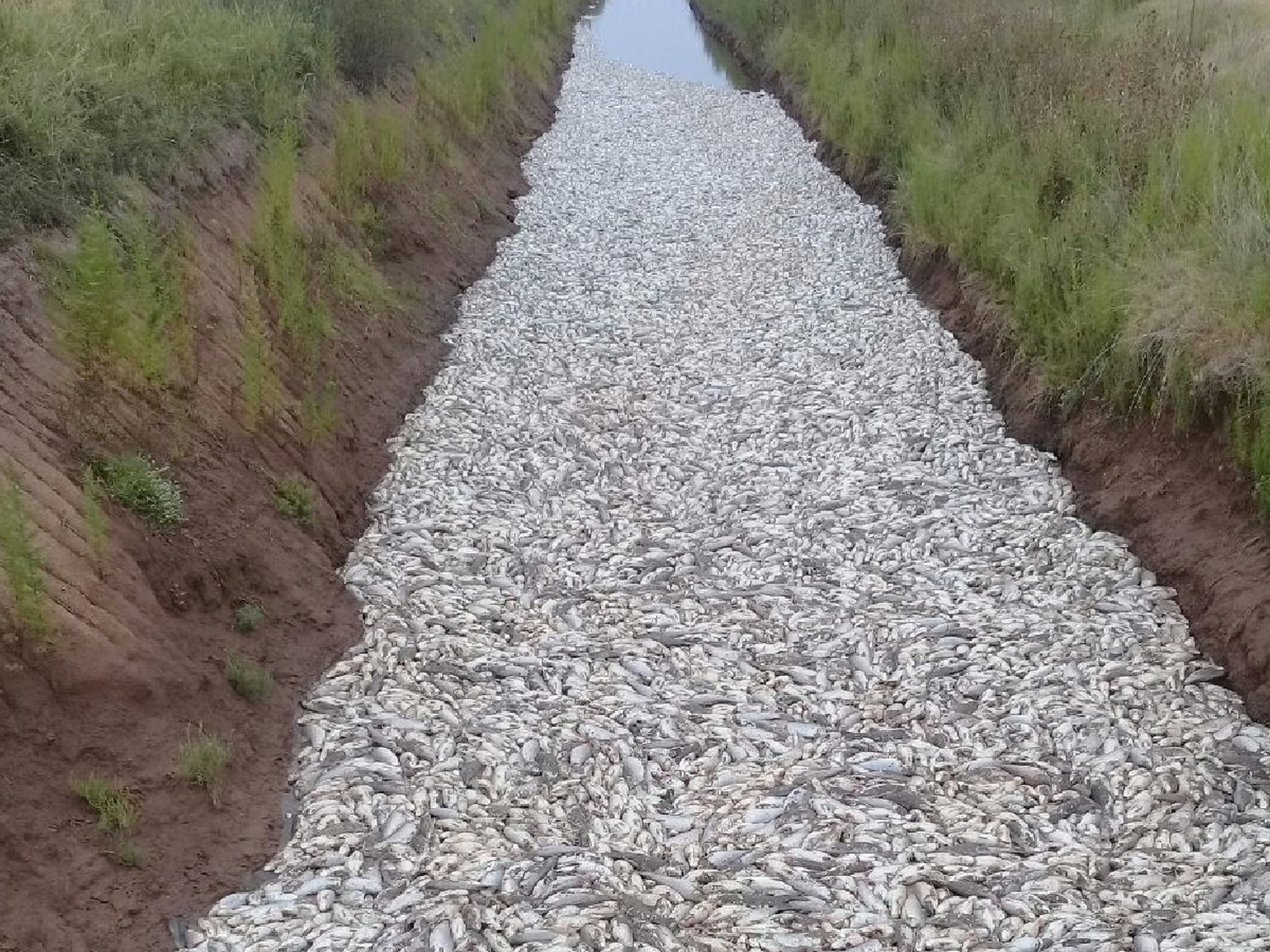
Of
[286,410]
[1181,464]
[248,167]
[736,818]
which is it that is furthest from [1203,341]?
[248,167]

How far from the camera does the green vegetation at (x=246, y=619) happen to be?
21.0 feet

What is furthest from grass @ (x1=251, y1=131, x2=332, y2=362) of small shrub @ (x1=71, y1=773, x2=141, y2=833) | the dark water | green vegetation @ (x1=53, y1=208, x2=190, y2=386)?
the dark water

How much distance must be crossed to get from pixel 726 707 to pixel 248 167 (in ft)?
22.2

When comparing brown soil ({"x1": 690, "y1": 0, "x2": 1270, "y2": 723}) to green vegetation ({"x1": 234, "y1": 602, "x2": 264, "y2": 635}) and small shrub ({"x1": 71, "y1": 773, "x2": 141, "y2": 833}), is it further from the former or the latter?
small shrub ({"x1": 71, "y1": 773, "x2": 141, "y2": 833})

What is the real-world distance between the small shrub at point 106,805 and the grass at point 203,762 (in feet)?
1.17

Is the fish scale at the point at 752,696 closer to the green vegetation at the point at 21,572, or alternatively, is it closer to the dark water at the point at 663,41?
the green vegetation at the point at 21,572

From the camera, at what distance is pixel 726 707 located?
6316 millimetres

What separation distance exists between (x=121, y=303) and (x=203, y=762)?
2.93 m

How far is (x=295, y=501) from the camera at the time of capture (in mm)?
7469

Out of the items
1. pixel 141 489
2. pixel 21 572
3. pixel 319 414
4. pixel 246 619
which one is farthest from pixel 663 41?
pixel 21 572

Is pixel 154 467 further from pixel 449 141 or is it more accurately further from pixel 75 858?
pixel 449 141

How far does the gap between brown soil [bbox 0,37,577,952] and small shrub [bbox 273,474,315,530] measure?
3.0 inches

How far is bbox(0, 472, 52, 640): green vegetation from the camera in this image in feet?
17.0

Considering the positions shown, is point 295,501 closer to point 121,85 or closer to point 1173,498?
point 121,85
